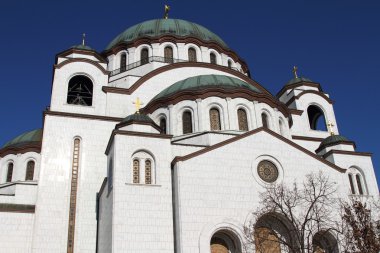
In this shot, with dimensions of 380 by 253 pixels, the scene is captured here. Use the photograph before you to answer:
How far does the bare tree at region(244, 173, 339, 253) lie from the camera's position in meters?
17.2

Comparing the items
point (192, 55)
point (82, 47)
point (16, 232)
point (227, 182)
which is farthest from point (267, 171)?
point (192, 55)

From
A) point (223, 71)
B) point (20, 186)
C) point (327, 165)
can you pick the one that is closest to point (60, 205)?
point (20, 186)

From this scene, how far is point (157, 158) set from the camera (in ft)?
58.7

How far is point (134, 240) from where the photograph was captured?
52.1ft

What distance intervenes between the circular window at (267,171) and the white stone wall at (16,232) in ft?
34.6

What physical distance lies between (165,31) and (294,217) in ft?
64.5

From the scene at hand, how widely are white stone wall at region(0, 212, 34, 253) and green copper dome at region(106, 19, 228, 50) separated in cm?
1692

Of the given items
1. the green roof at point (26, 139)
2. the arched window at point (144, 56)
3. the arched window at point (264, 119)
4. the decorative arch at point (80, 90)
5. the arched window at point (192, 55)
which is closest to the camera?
the arched window at point (264, 119)

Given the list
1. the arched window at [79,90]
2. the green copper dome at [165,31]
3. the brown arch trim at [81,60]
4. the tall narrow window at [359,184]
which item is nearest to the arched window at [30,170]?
the arched window at [79,90]

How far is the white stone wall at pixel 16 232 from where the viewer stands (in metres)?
19.1

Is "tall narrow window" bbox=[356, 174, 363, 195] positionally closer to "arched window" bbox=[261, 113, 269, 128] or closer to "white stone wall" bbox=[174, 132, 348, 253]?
"white stone wall" bbox=[174, 132, 348, 253]

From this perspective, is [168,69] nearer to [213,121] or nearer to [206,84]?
[206,84]

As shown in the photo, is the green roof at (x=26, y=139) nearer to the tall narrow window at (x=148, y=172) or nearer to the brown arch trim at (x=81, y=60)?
the brown arch trim at (x=81, y=60)

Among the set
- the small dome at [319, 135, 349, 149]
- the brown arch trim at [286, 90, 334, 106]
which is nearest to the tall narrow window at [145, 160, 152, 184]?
the small dome at [319, 135, 349, 149]
